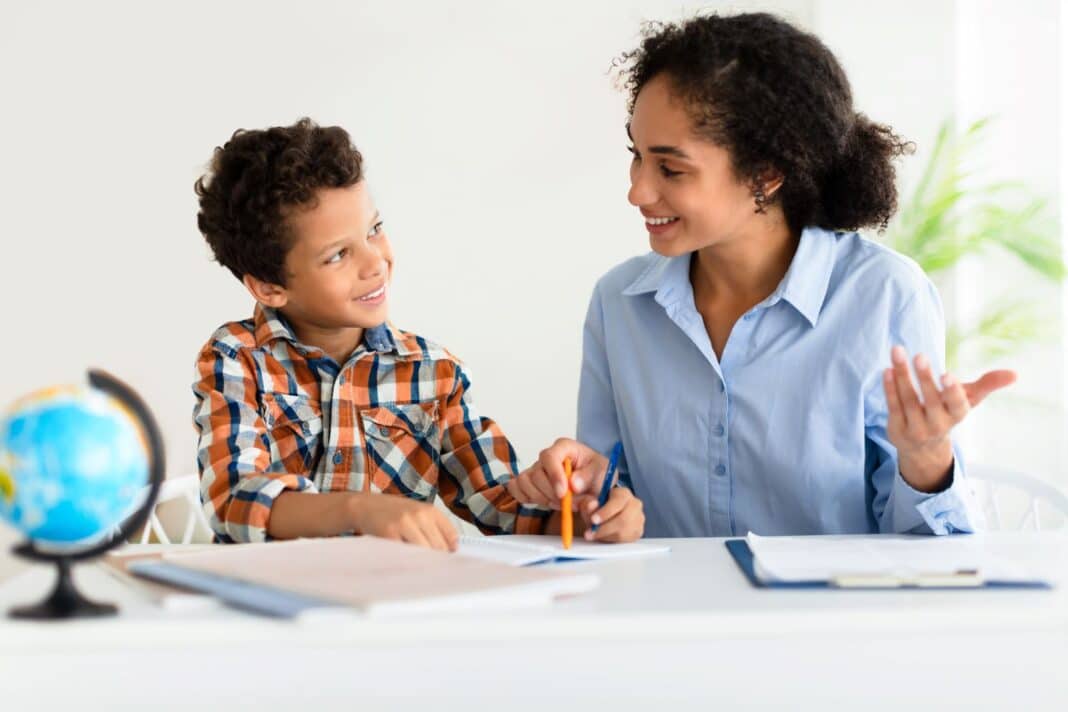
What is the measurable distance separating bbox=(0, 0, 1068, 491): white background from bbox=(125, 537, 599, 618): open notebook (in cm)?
240

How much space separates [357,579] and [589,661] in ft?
0.66

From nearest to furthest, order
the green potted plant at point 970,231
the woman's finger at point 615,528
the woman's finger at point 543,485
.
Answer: the woman's finger at point 615,528 → the woman's finger at point 543,485 → the green potted plant at point 970,231

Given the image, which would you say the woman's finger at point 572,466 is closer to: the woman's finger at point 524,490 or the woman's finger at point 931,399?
the woman's finger at point 524,490

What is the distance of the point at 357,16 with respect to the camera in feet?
11.5

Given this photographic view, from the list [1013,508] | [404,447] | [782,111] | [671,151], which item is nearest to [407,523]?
[404,447]

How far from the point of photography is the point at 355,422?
1.67 meters

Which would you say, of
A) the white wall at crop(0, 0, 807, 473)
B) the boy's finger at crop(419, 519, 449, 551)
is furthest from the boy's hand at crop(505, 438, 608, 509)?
the white wall at crop(0, 0, 807, 473)

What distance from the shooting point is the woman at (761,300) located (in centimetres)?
164

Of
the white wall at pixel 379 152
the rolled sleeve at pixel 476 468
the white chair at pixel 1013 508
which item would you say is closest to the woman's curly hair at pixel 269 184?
the rolled sleeve at pixel 476 468

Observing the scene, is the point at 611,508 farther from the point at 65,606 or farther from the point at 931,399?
the point at 65,606

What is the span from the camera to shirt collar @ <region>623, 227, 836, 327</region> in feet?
5.47

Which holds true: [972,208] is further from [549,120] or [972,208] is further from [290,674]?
[290,674]

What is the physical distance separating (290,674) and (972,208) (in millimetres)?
2809

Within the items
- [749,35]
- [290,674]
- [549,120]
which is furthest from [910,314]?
[549,120]
